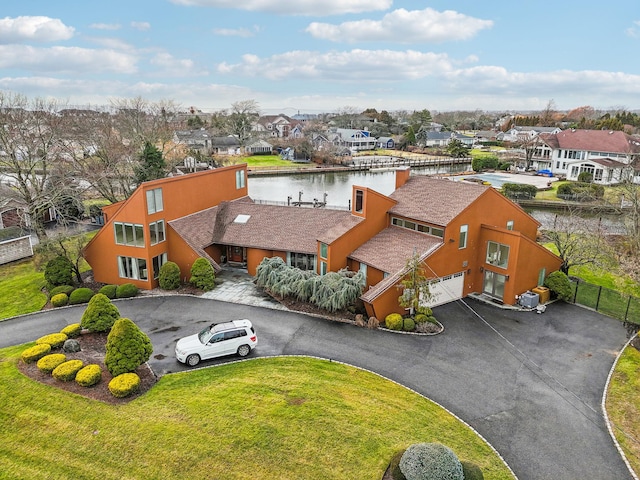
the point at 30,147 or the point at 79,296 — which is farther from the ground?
the point at 30,147

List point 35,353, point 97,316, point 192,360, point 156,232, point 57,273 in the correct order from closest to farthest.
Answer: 1. point 35,353
2. point 192,360
3. point 97,316
4. point 57,273
5. point 156,232

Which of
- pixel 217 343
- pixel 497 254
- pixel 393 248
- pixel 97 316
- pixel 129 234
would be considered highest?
pixel 129 234

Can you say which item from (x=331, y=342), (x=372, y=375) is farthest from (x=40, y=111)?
(x=372, y=375)

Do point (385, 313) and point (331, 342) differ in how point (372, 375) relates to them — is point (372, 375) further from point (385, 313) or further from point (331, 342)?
point (385, 313)

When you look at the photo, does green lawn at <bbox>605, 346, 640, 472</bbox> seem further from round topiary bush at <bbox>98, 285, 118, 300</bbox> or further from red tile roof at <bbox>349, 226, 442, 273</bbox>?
round topiary bush at <bbox>98, 285, 118, 300</bbox>

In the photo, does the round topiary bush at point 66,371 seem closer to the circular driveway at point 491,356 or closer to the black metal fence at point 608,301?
the circular driveway at point 491,356

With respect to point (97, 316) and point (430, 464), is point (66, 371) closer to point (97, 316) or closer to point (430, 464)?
point (97, 316)

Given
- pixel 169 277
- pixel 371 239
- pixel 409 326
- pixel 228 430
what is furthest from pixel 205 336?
pixel 371 239

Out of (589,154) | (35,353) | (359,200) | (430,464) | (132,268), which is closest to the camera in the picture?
(430,464)
